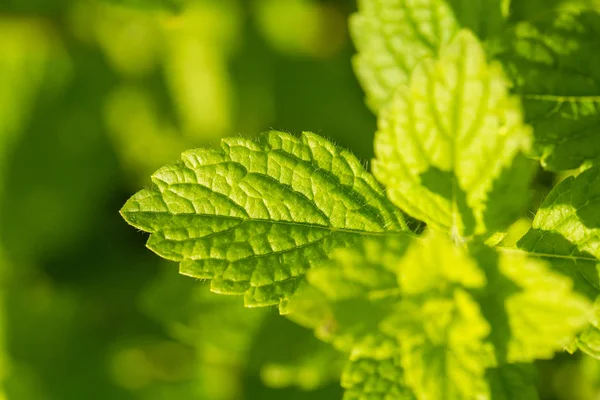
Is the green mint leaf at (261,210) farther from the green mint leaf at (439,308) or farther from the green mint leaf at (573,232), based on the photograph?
the green mint leaf at (573,232)

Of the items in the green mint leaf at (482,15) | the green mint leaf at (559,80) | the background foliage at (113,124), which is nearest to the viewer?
the green mint leaf at (559,80)

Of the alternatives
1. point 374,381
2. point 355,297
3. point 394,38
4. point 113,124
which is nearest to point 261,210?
point 355,297

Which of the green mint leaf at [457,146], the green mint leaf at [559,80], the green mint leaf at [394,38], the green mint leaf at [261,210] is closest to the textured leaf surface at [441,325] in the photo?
the green mint leaf at [457,146]

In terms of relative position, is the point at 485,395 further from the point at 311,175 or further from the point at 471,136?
the point at 311,175

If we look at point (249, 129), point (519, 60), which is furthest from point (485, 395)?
point (249, 129)

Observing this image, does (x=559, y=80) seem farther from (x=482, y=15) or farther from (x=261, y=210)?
(x=261, y=210)
